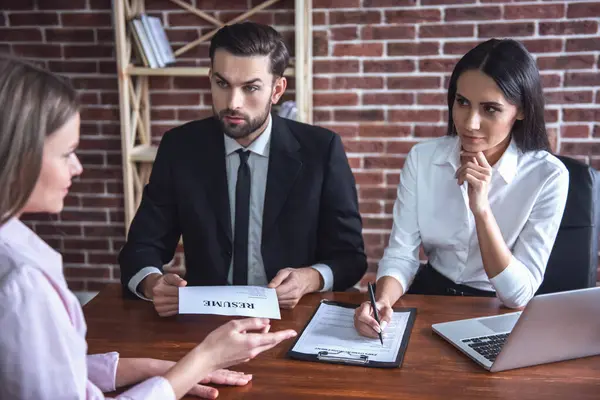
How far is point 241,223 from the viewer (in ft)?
6.03

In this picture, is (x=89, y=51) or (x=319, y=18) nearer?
(x=319, y=18)

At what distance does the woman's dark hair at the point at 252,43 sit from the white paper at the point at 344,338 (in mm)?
803

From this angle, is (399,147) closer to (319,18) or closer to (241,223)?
(319,18)

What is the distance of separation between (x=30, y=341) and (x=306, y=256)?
1.15 m

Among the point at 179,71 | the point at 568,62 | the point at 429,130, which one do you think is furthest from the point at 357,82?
Result: the point at 568,62

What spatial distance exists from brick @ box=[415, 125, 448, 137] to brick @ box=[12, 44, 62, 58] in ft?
5.52

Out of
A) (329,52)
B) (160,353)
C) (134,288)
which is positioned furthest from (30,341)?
(329,52)

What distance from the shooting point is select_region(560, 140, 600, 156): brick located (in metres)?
2.69

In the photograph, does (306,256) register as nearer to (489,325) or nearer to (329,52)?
(489,325)

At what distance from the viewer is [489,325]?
1.32 m

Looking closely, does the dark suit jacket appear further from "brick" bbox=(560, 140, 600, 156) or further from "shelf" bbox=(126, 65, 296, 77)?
"brick" bbox=(560, 140, 600, 156)

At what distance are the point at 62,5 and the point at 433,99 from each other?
1727 millimetres

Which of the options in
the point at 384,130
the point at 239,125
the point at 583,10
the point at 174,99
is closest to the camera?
the point at 239,125

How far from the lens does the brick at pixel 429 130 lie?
276cm
